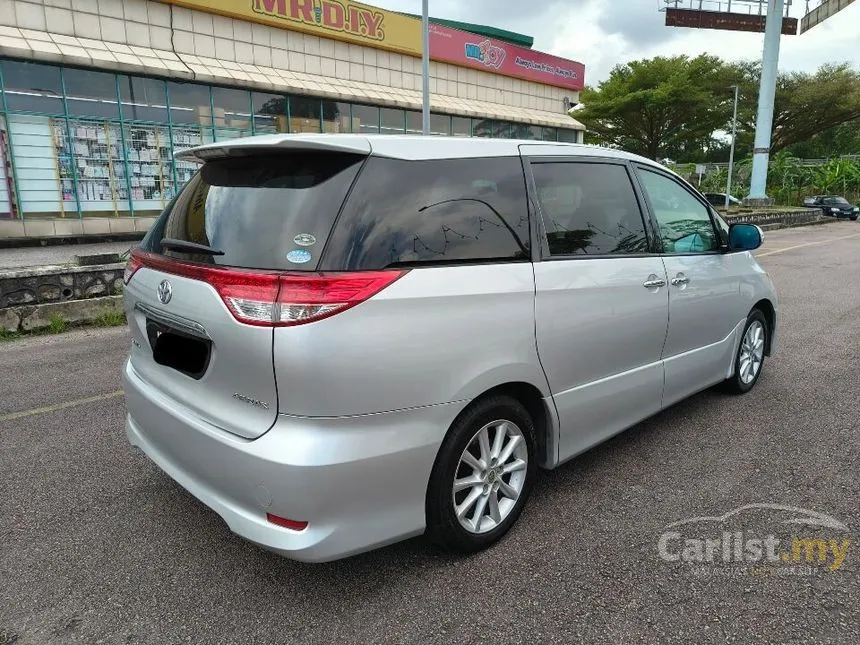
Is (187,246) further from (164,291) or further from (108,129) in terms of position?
(108,129)

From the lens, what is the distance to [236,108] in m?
17.0

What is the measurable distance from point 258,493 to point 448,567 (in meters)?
0.90

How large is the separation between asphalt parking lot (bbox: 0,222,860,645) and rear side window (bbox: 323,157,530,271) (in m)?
1.30

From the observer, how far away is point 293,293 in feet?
6.57

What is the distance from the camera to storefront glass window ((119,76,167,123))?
1498cm

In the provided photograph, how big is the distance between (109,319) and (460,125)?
18.8m

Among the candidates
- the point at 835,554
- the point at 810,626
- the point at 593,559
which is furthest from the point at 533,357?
the point at 835,554

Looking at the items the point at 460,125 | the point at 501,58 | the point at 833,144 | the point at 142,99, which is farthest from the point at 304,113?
the point at 833,144

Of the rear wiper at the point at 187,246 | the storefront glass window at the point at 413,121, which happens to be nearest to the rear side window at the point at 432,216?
the rear wiper at the point at 187,246

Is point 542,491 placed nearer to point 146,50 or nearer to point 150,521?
point 150,521

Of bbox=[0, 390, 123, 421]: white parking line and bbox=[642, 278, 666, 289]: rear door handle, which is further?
bbox=[0, 390, 123, 421]: white parking line

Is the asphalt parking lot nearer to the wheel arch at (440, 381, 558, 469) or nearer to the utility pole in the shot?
the wheel arch at (440, 381, 558, 469)

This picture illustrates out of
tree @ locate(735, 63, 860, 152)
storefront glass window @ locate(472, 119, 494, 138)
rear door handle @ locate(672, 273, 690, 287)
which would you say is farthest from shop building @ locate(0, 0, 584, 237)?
tree @ locate(735, 63, 860, 152)

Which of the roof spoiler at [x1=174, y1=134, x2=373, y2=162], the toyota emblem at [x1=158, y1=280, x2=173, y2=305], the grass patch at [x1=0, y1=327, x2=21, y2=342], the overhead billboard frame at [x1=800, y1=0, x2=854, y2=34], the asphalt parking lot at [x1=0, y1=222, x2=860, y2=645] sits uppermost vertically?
the overhead billboard frame at [x1=800, y1=0, x2=854, y2=34]
